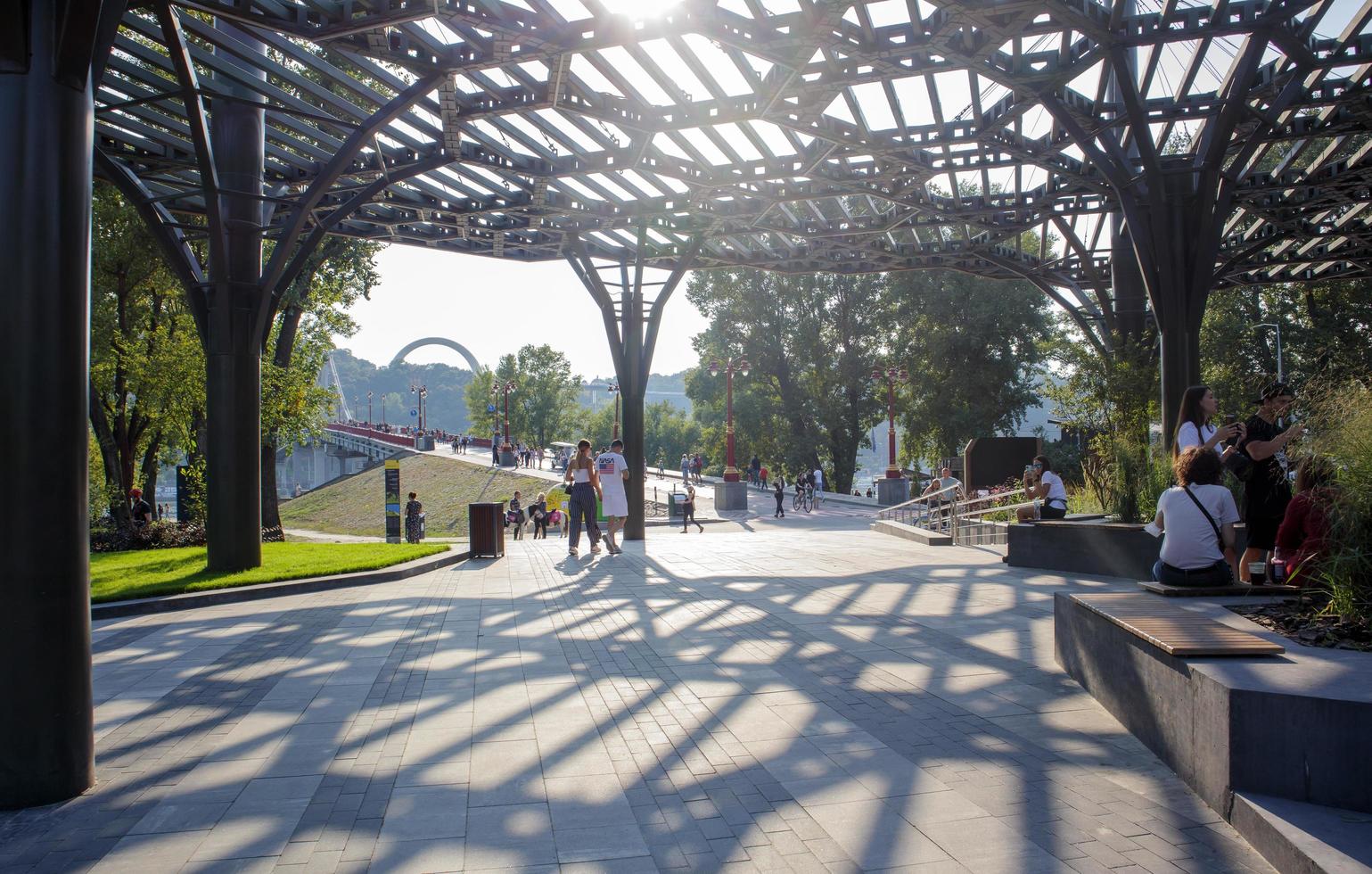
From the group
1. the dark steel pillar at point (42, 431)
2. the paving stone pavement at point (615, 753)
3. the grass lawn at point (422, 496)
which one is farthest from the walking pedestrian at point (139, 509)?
the grass lawn at point (422, 496)

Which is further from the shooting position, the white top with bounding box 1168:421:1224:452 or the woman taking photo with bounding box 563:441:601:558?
the woman taking photo with bounding box 563:441:601:558

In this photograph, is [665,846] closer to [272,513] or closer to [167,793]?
[167,793]

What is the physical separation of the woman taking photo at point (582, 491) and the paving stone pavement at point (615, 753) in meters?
5.80

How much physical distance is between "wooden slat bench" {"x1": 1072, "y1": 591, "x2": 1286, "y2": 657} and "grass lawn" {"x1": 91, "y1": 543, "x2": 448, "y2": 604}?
31.4 ft

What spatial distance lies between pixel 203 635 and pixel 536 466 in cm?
5671

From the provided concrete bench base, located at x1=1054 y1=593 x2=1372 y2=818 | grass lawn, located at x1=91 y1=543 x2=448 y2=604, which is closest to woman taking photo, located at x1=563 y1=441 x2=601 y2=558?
grass lawn, located at x1=91 y1=543 x2=448 y2=604

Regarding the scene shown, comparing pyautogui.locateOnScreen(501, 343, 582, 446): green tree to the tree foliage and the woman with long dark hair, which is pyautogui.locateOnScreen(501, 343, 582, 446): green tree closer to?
the tree foliage

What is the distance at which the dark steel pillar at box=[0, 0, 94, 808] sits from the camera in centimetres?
477

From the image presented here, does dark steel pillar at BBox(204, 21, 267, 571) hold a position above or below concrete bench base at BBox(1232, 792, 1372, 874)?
above

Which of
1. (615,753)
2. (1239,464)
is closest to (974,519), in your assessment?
(1239,464)

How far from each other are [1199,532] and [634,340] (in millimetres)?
13979

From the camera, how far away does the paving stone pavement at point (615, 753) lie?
4051 mm

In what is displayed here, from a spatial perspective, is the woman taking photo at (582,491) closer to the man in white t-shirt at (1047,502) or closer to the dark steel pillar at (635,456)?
the dark steel pillar at (635,456)

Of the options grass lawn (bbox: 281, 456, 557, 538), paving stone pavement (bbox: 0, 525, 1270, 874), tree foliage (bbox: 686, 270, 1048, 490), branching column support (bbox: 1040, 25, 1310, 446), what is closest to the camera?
paving stone pavement (bbox: 0, 525, 1270, 874)
